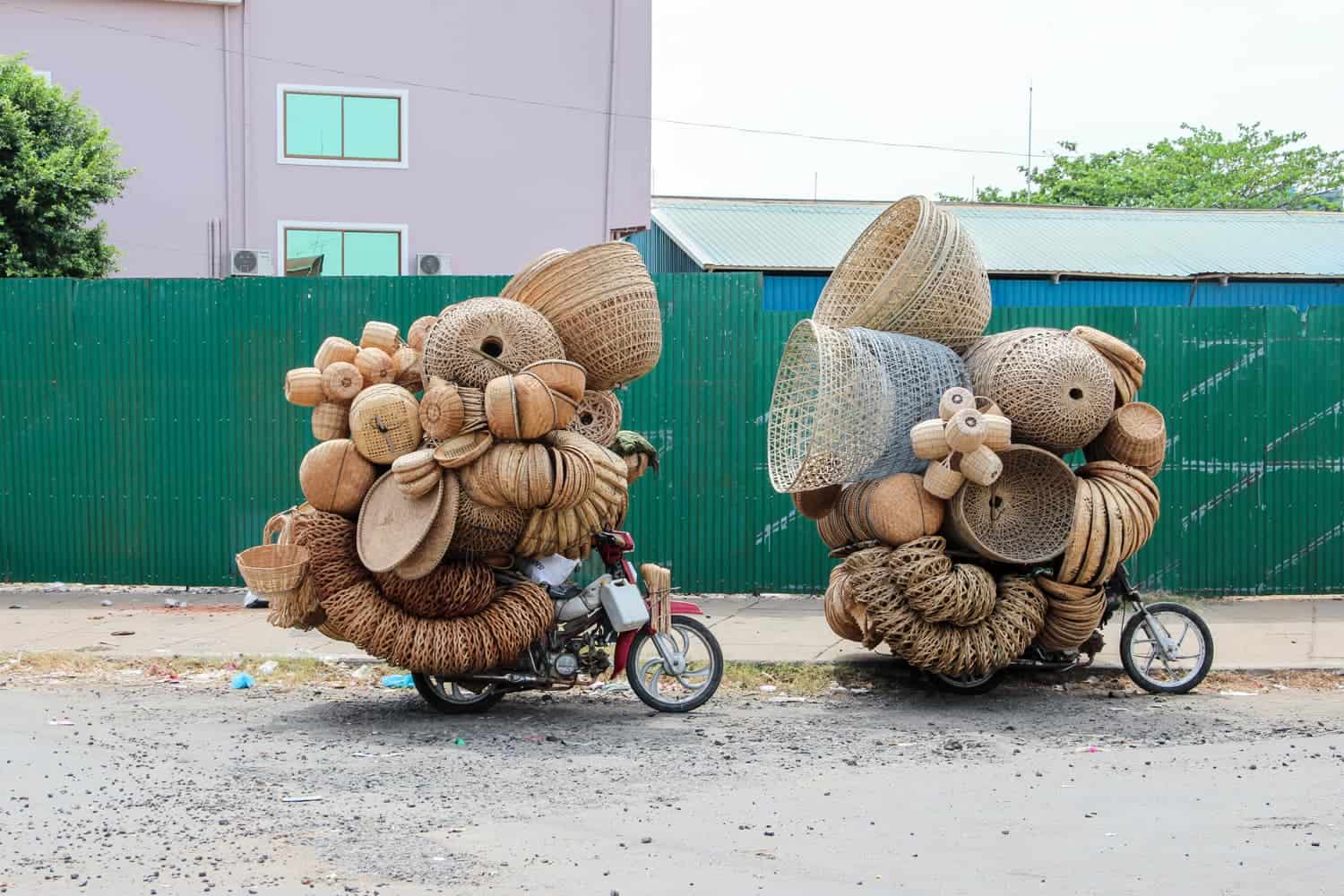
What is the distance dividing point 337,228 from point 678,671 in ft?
60.5

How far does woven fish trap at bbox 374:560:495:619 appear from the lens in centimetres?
757

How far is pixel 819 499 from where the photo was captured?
8.94 meters

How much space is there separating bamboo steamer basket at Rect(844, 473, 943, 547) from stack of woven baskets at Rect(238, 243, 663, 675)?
1.46m

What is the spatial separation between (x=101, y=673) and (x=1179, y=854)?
22.5 feet

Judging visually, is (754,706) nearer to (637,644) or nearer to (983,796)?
(637,644)

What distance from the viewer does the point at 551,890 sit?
4859 millimetres

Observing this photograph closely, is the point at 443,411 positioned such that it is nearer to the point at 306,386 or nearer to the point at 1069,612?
the point at 306,386

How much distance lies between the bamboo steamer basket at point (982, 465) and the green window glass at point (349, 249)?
1810cm

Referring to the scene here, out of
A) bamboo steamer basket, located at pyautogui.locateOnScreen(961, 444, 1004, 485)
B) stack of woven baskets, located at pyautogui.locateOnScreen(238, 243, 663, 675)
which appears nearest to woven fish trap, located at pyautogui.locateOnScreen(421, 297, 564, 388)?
stack of woven baskets, located at pyautogui.locateOnScreen(238, 243, 663, 675)

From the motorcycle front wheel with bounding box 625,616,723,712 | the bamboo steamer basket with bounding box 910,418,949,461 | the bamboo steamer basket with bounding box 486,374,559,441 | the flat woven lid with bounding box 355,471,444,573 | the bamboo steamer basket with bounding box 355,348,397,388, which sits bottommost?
the motorcycle front wheel with bounding box 625,616,723,712

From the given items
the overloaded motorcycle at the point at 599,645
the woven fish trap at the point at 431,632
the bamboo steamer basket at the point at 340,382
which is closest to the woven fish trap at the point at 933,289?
the overloaded motorcycle at the point at 599,645

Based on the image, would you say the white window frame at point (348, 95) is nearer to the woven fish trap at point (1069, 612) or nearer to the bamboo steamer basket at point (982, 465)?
the bamboo steamer basket at point (982, 465)

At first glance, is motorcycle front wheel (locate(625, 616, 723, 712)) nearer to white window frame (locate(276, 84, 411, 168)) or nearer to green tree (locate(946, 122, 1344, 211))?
white window frame (locate(276, 84, 411, 168))

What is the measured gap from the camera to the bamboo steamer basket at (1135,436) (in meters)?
8.41
